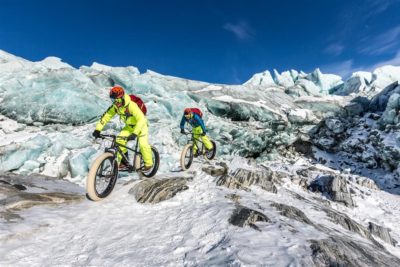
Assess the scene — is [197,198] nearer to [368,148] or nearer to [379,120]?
[368,148]

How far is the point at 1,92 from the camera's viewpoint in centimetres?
2147

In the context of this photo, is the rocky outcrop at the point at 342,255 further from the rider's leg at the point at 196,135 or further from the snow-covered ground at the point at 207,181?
the rider's leg at the point at 196,135

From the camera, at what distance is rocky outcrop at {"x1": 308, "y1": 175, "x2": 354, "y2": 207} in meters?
14.3

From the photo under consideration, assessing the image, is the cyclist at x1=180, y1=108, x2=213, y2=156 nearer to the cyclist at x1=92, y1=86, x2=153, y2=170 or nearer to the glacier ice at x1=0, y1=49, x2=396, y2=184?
the cyclist at x1=92, y1=86, x2=153, y2=170

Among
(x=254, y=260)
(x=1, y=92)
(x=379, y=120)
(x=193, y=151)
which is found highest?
Answer: (x=379, y=120)

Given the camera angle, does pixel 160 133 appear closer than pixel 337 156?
Yes

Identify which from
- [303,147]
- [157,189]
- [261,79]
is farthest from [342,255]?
[261,79]

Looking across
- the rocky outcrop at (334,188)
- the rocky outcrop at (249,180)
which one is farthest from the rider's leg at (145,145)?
the rocky outcrop at (334,188)

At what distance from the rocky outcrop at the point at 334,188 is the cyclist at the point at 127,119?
10.2 m

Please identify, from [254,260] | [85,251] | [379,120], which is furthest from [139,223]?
[379,120]

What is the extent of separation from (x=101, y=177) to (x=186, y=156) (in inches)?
215

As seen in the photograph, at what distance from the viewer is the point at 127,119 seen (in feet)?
27.4

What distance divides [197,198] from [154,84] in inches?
808

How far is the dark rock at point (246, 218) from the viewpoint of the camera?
227 inches
